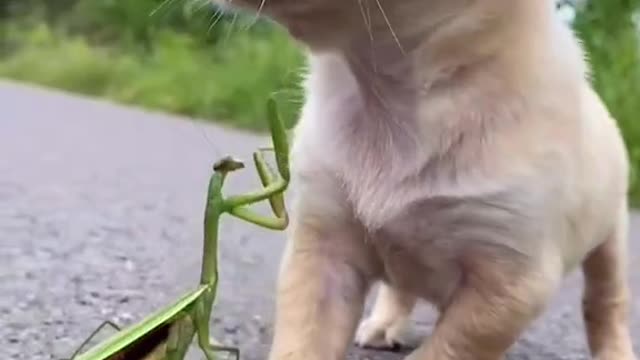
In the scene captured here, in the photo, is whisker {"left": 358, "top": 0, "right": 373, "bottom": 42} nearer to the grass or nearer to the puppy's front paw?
the puppy's front paw

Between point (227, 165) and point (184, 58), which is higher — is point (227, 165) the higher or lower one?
the higher one

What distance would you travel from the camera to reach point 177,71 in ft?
34.9

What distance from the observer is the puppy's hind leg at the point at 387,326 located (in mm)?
2918

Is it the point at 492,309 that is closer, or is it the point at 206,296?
the point at 206,296

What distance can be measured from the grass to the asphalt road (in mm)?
1510

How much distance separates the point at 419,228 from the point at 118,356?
1.84ft

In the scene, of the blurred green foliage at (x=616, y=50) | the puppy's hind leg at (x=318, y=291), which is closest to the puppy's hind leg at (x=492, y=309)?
the puppy's hind leg at (x=318, y=291)

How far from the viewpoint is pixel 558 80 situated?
2211 millimetres

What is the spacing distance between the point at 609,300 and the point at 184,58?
8620 mm

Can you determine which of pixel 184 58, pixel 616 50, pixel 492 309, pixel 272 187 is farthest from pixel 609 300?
pixel 184 58

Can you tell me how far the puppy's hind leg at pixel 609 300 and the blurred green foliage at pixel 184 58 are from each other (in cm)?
329

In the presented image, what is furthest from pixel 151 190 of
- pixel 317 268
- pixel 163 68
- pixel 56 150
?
pixel 163 68

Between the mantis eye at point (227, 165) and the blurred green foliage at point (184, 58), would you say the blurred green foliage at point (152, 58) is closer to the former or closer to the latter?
the blurred green foliage at point (184, 58)

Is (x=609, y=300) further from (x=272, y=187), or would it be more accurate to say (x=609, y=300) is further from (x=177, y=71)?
(x=177, y=71)
